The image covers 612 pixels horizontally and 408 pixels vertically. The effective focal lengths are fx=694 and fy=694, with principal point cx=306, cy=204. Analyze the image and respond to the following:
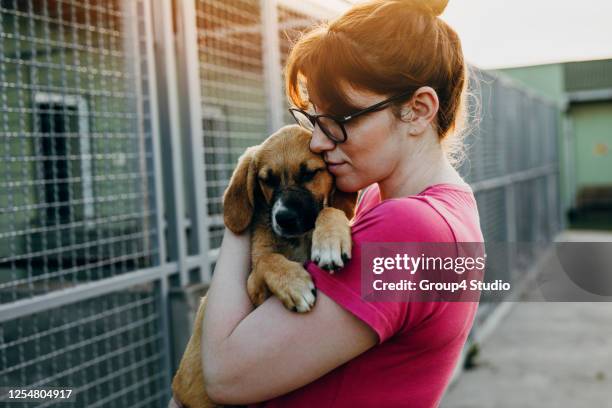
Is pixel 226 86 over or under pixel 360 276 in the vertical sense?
over

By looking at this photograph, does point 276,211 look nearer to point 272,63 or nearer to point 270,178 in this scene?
point 270,178

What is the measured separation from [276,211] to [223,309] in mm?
535

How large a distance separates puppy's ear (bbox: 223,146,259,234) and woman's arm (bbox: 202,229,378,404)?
0.48m

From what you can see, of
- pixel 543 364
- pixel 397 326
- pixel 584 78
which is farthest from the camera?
pixel 584 78

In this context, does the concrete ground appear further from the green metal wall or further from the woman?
the green metal wall

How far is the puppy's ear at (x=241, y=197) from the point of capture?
2.11m

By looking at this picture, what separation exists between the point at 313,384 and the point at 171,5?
284cm

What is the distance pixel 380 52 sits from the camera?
5.45 ft

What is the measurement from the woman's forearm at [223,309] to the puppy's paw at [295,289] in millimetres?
85

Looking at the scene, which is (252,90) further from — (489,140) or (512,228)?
(512,228)

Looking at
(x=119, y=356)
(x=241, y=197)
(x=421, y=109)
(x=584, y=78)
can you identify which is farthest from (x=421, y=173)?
(x=584, y=78)

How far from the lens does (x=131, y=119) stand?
3600 mm

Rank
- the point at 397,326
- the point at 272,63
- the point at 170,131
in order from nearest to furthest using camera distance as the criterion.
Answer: the point at 397,326 < the point at 170,131 < the point at 272,63

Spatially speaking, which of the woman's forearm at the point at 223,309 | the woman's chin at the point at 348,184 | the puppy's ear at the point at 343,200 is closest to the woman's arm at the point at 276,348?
the woman's forearm at the point at 223,309
